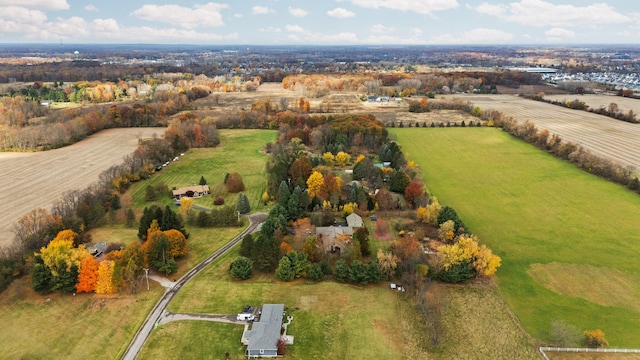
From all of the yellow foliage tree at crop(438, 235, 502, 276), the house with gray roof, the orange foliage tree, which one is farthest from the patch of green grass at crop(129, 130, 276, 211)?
the yellow foliage tree at crop(438, 235, 502, 276)

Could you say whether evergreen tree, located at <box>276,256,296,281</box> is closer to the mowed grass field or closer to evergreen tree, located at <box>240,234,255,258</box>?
evergreen tree, located at <box>240,234,255,258</box>

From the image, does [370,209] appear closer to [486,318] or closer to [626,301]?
[486,318]

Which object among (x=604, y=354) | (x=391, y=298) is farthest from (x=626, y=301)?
(x=391, y=298)

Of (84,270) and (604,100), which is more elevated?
(604,100)

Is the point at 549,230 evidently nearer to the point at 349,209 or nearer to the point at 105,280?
the point at 349,209

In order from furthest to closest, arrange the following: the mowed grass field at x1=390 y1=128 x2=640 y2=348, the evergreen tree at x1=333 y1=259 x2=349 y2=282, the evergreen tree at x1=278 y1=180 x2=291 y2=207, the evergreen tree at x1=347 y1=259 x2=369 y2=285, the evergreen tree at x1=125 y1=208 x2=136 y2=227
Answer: the evergreen tree at x1=278 y1=180 x2=291 y2=207, the evergreen tree at x1=125 y1=208 x2=136 y2=227, the evergreen tree at x1=333 y1=259 x2=349 y2=282, the evergreen tree at x1=347 y1=259 x2=369 y2=285, the mowed grass field at x1=390 y1=128 x2=640 y2=348

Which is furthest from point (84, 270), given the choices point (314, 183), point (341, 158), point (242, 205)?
point (341, 158)
